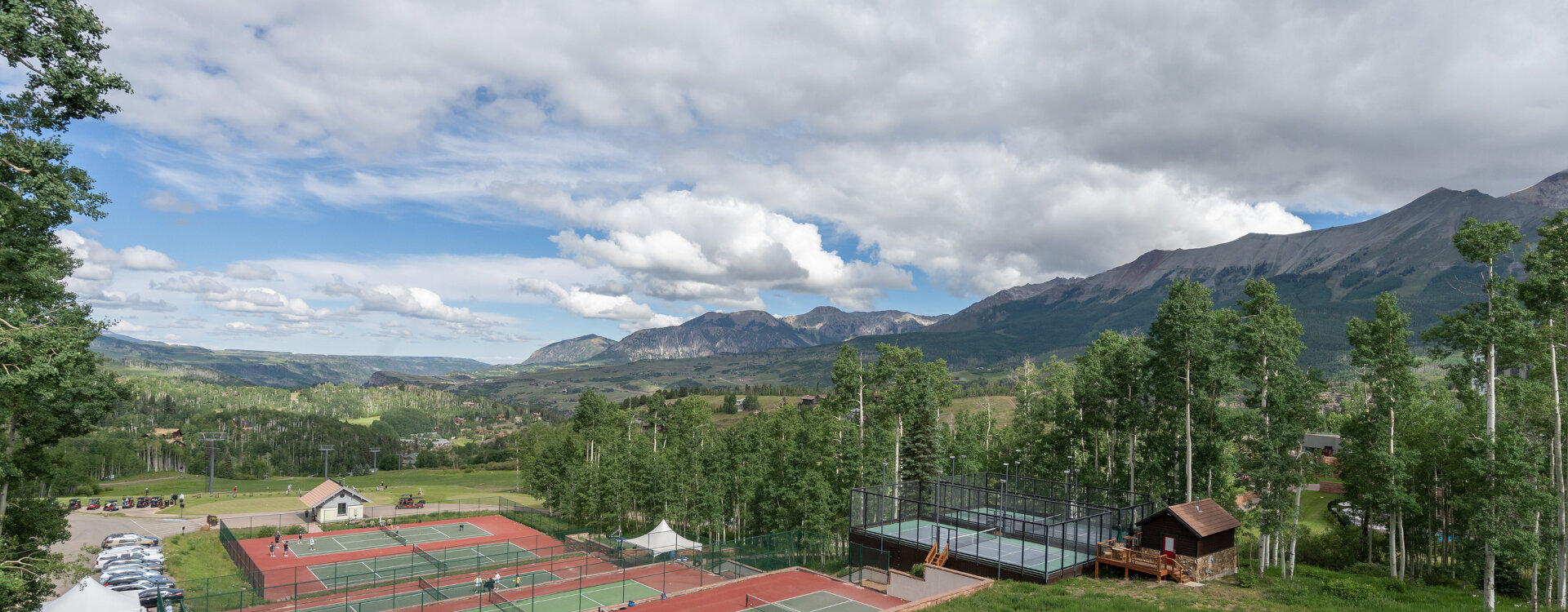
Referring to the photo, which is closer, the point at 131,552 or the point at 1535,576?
the point at 1535,576

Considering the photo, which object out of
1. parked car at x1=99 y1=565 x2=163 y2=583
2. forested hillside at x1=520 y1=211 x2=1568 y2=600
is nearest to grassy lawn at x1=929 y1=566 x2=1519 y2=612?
forested hillside at x1=520 y1=211 x2=1568 y2=600

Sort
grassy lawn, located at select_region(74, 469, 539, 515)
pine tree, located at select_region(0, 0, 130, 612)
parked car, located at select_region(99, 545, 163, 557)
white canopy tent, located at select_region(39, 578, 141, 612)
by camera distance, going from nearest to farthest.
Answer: pine tree, located at select_region(0, 0, 130, 612)
white canopy tent, located at select_region(39, 578, 141, 612)
parked car, located at select_region(99, 545, 163, 557)
grassy lawn, located at select_region(74, 469, 539, 515)

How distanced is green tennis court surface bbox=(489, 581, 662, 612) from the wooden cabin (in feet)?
81.4

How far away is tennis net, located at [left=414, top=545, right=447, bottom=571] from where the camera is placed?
144 feet

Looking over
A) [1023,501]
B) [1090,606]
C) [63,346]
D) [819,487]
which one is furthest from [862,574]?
[63,346]

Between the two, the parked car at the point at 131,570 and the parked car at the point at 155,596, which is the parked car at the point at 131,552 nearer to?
the parked car at the point at 131,570

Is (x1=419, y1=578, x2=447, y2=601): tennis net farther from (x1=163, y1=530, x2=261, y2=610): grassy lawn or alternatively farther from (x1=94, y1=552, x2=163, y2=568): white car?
(x1=94, y1=552, x2=163, y2=568): white car

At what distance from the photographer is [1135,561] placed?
101 ft

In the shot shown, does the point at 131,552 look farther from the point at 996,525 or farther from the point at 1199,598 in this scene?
the point at 1199,598

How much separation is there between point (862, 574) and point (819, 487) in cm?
650

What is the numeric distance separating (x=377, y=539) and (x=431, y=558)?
13627mm

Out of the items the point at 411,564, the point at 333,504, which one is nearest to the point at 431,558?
the point at 411,564

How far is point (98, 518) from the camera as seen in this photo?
6538 cm

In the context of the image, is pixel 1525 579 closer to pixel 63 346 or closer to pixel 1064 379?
pixel 1064 379
